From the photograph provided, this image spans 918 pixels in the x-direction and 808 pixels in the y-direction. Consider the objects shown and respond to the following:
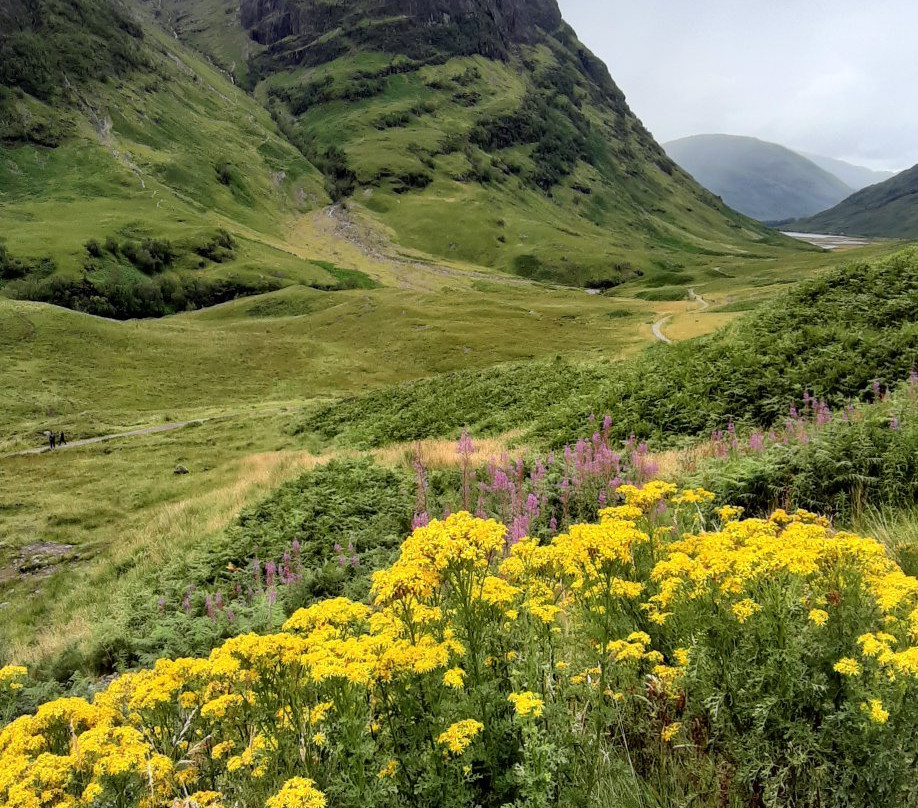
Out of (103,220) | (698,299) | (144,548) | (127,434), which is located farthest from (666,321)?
(103,220)

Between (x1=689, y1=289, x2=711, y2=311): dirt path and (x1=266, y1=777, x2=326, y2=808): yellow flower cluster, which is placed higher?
(x1=689, y1=289, x2=711, y2=311): dirt path

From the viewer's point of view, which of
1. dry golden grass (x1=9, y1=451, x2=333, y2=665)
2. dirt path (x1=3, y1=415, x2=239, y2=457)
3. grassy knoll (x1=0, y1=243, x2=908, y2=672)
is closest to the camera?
dry golden grass (x1=9, y1=451, x2=333, y2=665)

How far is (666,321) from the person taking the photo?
238 ft

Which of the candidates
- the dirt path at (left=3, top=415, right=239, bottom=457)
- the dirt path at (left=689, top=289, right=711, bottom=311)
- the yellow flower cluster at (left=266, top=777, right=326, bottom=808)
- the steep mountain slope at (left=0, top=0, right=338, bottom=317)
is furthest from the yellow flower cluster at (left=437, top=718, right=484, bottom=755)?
the steep mountain slope at (left=0, top=0, right=338, bottom=317)

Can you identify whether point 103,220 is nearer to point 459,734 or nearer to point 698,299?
point 698,299

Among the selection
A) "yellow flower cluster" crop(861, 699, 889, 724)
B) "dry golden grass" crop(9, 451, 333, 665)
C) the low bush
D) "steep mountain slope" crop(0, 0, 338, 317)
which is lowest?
"dry golden grass" crop(9, 451, 333, 665)

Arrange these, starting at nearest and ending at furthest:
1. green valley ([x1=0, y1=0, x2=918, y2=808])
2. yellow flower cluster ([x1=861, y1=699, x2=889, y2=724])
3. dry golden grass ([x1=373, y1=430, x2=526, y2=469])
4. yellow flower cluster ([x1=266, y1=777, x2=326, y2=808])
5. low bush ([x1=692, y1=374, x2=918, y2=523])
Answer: yellow flower cluster ([x1=861, y1=699, x2=889, y2=724]) → yellow flower cluster ([x1=266, y1=777, x2=326, y2=808]) → green valley ([x1=0, y1=0, x2=918, y2=808]) → low bush ([x1=692, y1=374, x2=918, y2=523]) → dry golden grass ([x1=373, y1=430, x2=526, y2=469])

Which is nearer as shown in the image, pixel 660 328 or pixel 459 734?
pixel 459 734

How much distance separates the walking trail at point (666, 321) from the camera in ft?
180

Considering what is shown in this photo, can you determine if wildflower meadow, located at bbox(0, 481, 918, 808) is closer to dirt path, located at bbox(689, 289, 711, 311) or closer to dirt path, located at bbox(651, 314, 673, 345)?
dirt path, located at bbox(651, 314, 673, 345)

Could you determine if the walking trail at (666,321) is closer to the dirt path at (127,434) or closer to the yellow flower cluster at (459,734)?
the yellow flower cluster at (459,734)

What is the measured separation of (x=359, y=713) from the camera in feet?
11.1

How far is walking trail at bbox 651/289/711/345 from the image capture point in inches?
2165

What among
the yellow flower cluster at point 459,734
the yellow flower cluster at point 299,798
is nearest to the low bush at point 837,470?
the yellow flower cluster at point 459,734
